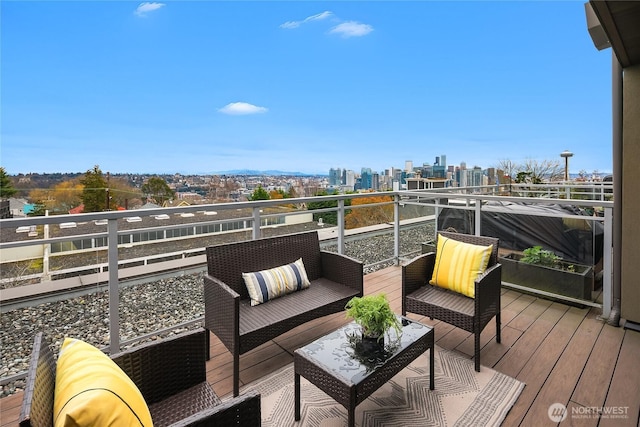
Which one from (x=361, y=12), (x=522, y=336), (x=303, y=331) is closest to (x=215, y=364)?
(x=303, y=331)

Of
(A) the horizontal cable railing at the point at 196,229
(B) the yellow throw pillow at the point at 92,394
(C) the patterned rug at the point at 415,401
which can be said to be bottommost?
(C) the patterned rug at the point at 415,401

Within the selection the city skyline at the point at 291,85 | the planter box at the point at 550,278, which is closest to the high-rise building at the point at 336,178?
the city skyline at the point at 291,85

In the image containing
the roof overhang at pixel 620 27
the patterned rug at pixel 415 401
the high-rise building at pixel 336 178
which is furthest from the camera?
the high-rise building at pixel 336 178

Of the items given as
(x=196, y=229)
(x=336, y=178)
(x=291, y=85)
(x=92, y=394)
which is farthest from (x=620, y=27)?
(x=291, y=85)

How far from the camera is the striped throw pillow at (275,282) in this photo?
8.87 feet

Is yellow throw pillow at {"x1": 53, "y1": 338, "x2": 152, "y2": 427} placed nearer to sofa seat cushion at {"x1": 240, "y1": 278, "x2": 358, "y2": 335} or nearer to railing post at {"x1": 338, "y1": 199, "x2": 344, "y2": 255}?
sofa seat cushion at {"x1": 240, "y1": 278, "x2": 358, "y2": 335}

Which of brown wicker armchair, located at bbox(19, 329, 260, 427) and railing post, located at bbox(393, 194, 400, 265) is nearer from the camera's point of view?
brown wicker armchair, located at bbox(19, 329, 260, 427)

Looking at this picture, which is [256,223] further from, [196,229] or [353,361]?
[353,361]

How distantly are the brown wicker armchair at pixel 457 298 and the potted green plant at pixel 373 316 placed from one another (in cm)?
85

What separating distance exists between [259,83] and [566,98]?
15718mm

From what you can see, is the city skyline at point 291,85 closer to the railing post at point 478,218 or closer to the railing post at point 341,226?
the railing post at point 478,218

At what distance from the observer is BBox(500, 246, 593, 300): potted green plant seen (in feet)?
11.2

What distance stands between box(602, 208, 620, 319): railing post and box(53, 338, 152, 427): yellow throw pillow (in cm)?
382

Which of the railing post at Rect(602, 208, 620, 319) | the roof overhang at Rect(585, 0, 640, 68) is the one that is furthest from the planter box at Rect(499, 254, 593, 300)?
the roof overhang at Rect(585, 0, 640, 68)
